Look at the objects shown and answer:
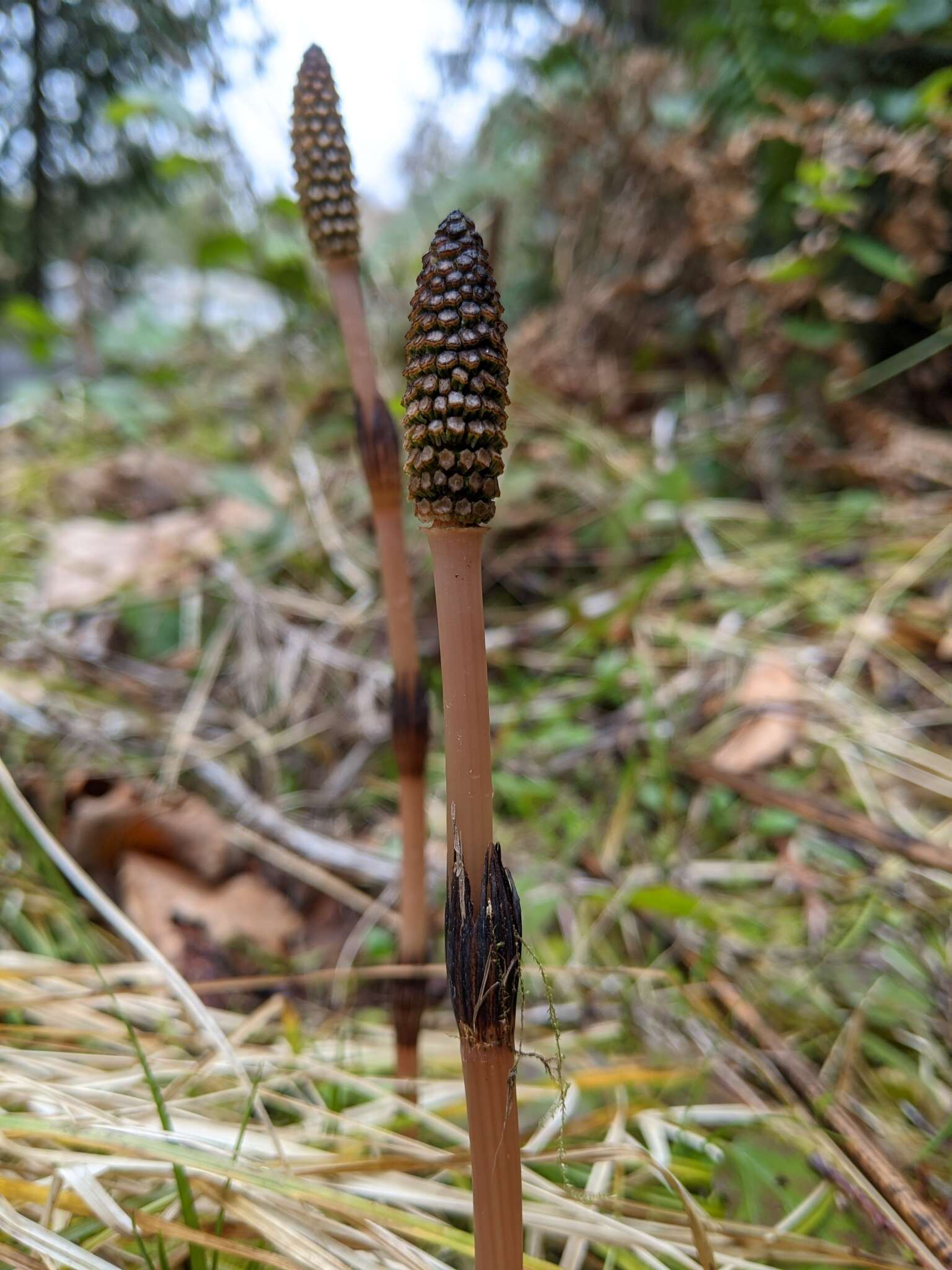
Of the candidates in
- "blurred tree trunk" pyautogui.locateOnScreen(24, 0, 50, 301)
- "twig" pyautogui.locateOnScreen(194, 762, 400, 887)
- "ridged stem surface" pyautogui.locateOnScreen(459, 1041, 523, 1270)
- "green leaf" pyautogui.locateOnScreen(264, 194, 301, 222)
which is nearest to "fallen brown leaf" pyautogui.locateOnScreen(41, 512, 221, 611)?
"twig" pyautogui.locateOnScreen(194, 762, 400, 887)

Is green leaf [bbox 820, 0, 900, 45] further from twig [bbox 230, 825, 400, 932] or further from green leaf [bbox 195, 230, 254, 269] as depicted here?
twig [bbox 230, 825, 400, 932]

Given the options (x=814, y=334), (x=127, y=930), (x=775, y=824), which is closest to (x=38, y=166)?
(x=814, y=334)

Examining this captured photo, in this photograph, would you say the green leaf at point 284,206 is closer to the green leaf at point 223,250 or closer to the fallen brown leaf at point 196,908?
the green leaf at point 223,250

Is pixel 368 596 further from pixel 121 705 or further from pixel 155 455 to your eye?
pixel 155 455

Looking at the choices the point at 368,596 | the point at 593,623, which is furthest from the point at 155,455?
the point at 593,623

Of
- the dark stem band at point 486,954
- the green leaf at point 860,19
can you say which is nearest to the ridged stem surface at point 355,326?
the dark stem band at point 486,954

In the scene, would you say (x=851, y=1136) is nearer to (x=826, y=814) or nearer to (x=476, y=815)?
(x=826, y=814)
